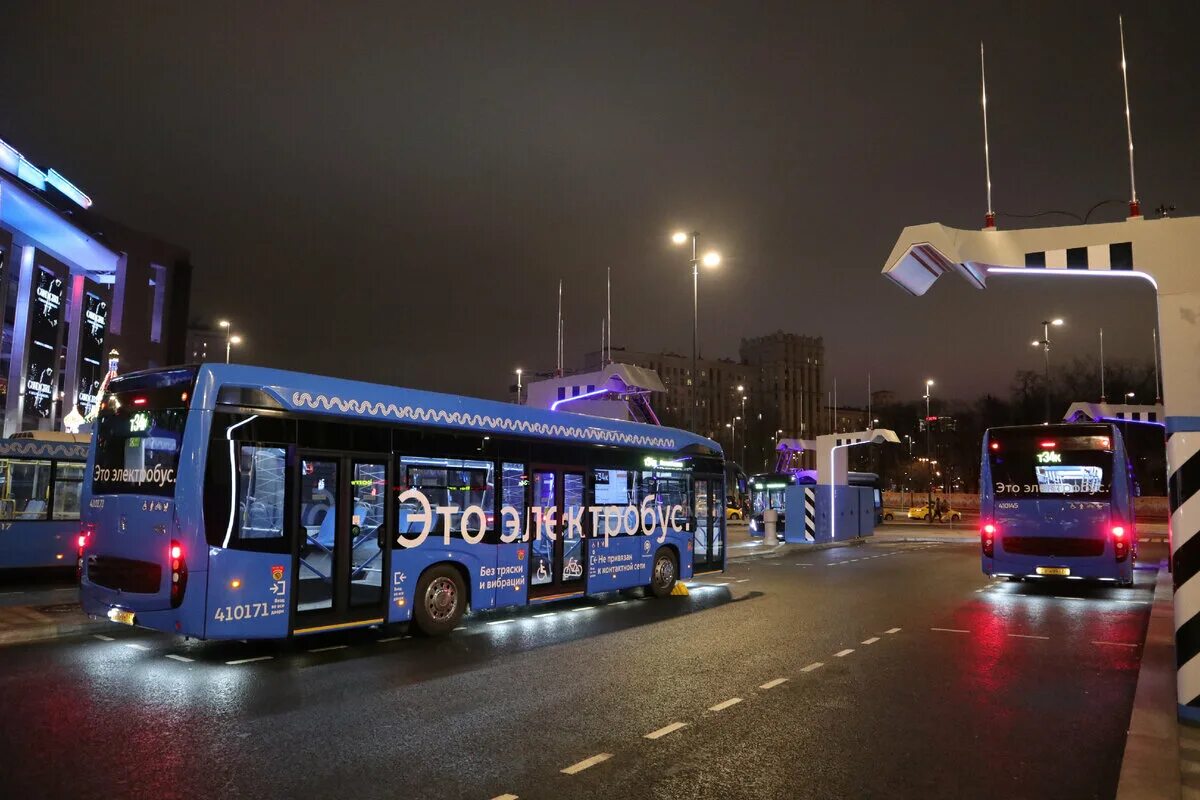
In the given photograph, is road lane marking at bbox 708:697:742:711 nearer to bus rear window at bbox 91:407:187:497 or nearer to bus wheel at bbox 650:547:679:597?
bus rear window at bbox 91:407:187:497

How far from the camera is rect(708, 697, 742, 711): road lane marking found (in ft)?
22.7

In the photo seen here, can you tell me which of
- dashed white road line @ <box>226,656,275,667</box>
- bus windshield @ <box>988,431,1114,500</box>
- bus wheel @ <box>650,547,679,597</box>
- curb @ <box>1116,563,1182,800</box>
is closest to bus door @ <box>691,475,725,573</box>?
bus wheel @ <box>650,547,679,597</box>

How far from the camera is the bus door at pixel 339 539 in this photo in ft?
29.3

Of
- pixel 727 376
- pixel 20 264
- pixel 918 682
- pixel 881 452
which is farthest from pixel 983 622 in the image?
pixel 727 376

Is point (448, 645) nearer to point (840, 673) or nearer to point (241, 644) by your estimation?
point (241, 644)

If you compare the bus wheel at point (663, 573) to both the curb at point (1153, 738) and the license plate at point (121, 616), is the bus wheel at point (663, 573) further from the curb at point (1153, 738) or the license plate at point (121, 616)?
the license plate at point (121, 616)

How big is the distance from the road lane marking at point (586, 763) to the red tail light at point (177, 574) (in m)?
4.86

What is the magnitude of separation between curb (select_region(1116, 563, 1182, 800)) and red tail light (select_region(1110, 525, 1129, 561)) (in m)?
6.28

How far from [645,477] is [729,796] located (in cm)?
926

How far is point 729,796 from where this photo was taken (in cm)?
495

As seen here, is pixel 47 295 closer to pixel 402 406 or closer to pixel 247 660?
pixel 402 406

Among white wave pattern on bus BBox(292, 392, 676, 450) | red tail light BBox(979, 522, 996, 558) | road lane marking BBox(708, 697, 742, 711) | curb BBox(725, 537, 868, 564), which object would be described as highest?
white wave pattern on bus BBox(292, 392, 676, 450)

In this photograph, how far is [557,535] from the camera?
480 inches

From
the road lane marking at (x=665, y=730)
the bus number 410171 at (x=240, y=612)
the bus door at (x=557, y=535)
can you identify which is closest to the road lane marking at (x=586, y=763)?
the road lane marking at (x=665, y=730)
